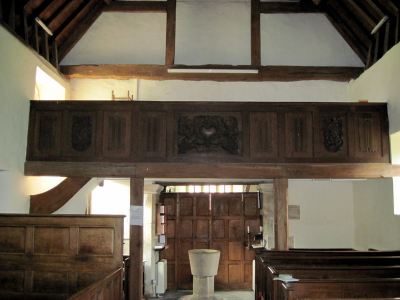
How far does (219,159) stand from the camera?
7184 mm

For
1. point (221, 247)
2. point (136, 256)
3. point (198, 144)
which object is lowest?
point (221, 247)

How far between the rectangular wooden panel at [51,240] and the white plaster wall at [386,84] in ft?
17.4

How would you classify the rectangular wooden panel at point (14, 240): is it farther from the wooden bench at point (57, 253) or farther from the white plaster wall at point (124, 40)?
the white plaster wall at point (124, 40)

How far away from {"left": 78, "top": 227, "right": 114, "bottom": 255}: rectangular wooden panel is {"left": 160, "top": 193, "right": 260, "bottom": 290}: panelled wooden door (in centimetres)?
562

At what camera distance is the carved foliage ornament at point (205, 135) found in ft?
23.6

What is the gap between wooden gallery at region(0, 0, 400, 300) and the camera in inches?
223

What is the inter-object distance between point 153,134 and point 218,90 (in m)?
2.44

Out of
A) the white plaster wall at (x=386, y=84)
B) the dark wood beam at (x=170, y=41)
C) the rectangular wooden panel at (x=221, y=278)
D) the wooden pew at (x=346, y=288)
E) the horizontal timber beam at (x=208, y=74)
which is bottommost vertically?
the rectangular wooden panel at (x=221, y=278)

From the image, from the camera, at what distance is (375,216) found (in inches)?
349

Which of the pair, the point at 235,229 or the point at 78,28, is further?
the point at 235,229

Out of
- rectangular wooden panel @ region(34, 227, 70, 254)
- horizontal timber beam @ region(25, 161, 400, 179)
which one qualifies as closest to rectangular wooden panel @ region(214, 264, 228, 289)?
horizontal timber beam @ region(25, 161, 400, 179)

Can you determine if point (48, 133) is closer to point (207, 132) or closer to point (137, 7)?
point (207, 132)

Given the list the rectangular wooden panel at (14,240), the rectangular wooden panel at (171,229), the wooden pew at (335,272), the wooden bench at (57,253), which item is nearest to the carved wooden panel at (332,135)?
the wooden pew at (335,272)

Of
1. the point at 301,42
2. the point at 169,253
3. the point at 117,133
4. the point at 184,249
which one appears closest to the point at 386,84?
the point at 301,42
